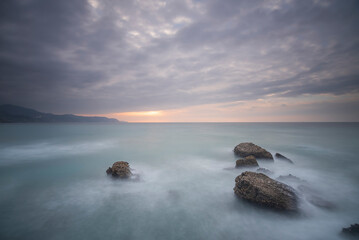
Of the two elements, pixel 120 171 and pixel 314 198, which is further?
pixel 120 171

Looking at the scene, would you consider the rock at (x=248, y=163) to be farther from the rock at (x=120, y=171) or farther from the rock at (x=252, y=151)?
the rock at (x=120, y=171)

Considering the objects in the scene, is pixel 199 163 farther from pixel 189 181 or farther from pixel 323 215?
pixel 323 215

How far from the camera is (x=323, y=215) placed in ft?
15.4

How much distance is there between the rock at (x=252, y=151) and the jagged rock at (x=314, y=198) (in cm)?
400

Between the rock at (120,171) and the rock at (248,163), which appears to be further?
the rock at (248,163)

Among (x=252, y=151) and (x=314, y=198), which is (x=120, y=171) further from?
(x=252, y=151)

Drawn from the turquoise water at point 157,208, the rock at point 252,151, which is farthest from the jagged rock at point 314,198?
the rock at point 252,151

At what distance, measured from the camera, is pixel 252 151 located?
11398mm

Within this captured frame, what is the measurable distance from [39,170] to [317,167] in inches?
726

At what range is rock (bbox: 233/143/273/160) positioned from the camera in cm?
1072

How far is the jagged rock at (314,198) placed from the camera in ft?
17.3

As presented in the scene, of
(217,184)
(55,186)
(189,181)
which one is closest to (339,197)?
(217,184)

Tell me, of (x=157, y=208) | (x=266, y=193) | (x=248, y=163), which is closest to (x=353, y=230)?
(x=266, y=193)

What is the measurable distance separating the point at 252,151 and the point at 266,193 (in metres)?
6.98
